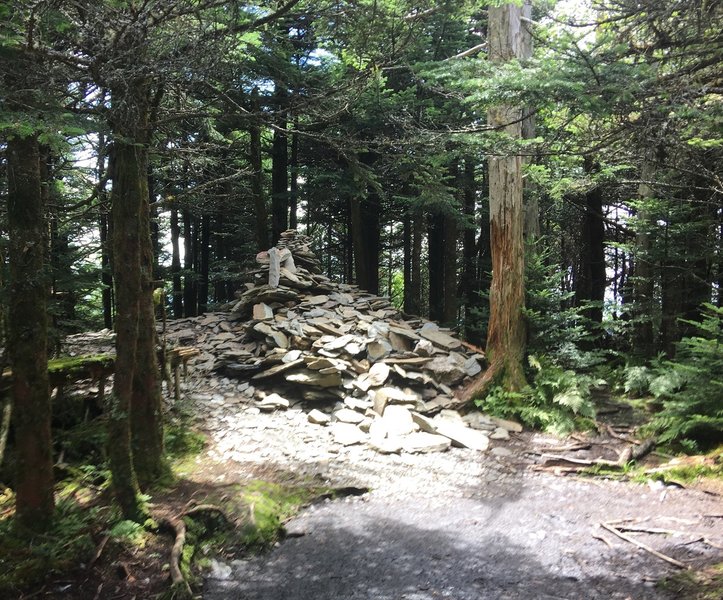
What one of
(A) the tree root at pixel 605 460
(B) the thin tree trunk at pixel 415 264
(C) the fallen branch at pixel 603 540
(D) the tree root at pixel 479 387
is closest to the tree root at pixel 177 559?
(C) the fallen branch at pixel 603 540

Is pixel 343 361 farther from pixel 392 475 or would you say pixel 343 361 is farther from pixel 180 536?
pixel 180 536

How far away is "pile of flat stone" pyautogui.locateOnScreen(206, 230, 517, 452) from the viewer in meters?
8.25

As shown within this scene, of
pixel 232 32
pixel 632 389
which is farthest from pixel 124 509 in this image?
pixel 632 389

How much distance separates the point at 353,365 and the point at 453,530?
473 cm

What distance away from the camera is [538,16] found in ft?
44.1

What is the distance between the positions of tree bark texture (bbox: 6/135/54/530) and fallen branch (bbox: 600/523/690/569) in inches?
208

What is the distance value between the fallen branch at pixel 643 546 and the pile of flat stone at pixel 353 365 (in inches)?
116

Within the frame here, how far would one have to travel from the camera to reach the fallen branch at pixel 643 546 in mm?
4134

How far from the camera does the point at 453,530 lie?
517 cm

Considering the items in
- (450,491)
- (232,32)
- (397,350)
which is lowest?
(450,491)

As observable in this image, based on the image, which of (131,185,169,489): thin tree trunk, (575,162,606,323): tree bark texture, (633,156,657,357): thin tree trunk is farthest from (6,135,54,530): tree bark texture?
(575,162,606,323): tree bark texture

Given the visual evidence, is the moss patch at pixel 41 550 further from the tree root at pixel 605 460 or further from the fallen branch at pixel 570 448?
the fallen branch at pixel 570 448

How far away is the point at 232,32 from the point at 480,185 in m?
13.8

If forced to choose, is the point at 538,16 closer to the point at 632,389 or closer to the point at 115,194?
the point at 632,389
